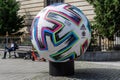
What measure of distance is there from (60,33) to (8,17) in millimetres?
A: 16426

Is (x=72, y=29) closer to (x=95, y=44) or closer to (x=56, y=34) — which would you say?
(x=56, y=34)

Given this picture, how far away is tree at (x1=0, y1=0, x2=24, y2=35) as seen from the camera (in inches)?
979

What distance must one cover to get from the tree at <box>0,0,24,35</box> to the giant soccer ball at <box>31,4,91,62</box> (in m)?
15.5

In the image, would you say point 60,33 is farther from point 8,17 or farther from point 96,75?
point 8,17

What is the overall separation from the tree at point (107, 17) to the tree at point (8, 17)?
9.43 m

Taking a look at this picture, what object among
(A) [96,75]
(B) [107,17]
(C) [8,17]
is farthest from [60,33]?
(C) [8,17]

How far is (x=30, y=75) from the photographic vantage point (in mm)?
10961

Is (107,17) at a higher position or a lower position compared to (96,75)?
higher

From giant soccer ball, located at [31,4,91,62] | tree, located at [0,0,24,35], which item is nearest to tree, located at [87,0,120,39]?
giant soccer ball, located at [31,4,91,62]

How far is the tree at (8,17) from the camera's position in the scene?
2488 centimetres

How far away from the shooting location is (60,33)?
9.37 metres

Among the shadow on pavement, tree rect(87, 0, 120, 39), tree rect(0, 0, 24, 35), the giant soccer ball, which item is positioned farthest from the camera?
tree rect(0, 0, 24, 35)

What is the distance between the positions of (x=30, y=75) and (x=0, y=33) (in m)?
14.6

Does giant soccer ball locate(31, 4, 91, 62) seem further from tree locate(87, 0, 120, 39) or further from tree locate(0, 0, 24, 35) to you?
tree locate(0, 0, 24, 35)
